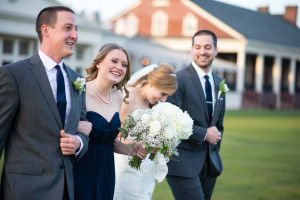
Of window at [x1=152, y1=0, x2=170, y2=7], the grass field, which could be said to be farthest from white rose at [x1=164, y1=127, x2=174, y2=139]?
window at [x1=152, y1=0, x2=170, y2=7]

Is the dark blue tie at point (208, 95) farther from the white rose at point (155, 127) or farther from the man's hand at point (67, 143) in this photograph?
the man's hand at point (67, 143)

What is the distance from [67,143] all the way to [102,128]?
87 cm

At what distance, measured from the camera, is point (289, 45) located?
42.4 metres

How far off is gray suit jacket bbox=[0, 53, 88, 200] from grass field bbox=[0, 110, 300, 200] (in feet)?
14.4

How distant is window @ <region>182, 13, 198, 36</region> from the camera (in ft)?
122

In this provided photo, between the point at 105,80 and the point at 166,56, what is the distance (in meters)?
27.1

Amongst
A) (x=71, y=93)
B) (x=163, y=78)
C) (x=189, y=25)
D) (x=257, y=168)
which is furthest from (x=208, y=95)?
(x=189, y=25)

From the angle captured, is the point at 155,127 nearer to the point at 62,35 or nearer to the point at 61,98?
the point at 61,98

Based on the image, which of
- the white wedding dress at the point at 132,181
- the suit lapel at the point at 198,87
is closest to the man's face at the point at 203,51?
the suit lapel at the point at 198,87

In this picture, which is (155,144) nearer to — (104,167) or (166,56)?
(104,167)

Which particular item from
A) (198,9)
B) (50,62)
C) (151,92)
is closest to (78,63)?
(198,9)

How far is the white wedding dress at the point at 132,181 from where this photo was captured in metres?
4.88

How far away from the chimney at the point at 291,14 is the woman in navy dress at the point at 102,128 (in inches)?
2118

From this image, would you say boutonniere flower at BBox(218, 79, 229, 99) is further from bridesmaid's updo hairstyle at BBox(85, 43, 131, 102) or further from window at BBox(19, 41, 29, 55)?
window at BBox(19, 41, 29, 55)
